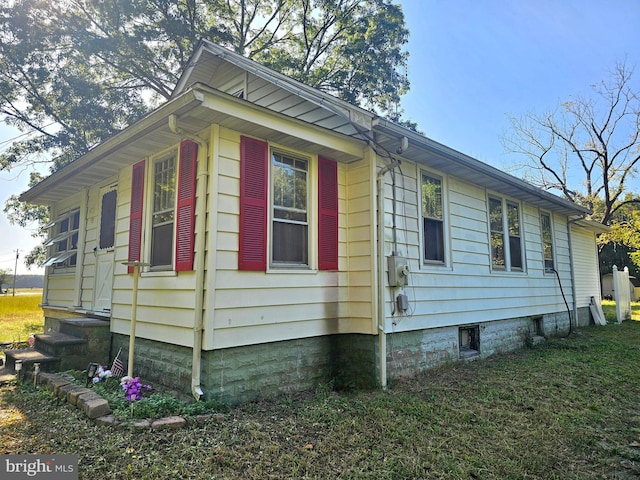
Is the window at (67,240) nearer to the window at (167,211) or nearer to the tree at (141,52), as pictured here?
the window at (167,211)

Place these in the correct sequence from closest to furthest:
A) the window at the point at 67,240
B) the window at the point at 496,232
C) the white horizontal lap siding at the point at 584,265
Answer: the window at the point at 67,240 → the window at the point at 496,232 → the white horizontal lap siding at the point at 584,265

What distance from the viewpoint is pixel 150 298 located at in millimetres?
4676

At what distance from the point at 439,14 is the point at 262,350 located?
8997 mm

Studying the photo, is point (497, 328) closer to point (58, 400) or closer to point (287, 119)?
point (287, 119)

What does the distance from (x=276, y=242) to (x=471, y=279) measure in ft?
Result: 12.3

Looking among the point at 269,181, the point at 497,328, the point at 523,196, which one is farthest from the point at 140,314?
the point at 523,196

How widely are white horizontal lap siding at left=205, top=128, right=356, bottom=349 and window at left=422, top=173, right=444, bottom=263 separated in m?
1.94

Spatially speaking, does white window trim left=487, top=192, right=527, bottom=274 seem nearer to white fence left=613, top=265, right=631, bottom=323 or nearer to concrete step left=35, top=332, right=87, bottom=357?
white fence left=613, top=265, right=631, bottom=323

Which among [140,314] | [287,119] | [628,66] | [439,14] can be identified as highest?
[628,66]

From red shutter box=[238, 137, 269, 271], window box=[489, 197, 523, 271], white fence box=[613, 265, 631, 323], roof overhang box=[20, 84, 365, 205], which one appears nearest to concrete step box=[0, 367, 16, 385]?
roof overhang box=[20, 84, 365, 205]

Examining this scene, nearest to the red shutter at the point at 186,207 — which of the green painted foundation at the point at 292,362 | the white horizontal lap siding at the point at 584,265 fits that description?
the green painted foundation at the point at 292,362

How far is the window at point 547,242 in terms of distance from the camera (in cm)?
889

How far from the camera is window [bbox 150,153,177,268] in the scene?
15.3ft

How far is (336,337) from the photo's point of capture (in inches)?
194
